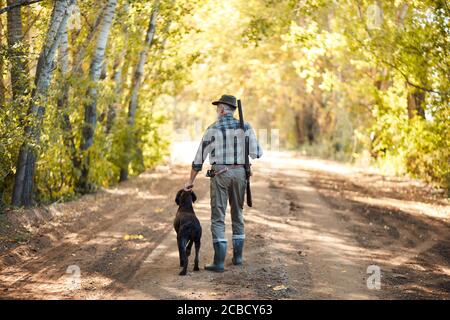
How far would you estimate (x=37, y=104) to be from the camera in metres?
11.3

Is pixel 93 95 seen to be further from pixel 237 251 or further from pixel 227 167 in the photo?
pixel 237 251

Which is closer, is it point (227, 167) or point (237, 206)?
point (227, 167)

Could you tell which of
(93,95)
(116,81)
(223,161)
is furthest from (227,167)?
(116,81)

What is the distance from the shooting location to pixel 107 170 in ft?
55.1

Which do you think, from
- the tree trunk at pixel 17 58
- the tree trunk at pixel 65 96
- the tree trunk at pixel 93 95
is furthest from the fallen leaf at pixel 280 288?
the tree trunk at pixel 93 95

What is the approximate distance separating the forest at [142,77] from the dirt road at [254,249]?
107cm

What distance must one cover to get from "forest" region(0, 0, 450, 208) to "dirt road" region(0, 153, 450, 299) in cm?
107

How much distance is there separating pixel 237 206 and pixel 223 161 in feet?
2.20

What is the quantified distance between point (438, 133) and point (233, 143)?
10956mm

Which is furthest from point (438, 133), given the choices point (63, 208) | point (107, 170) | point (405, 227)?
point (63, 208)

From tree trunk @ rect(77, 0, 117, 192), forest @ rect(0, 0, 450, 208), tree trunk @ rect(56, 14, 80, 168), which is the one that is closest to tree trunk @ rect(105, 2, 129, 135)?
forest @ rect(0, 0, 450, 208)

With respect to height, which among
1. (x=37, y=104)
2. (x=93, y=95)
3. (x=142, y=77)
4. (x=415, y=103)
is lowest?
(x=37, y=104)

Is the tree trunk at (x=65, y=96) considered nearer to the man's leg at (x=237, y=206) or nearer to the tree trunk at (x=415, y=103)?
the man's leg at (x=237, y=206)
